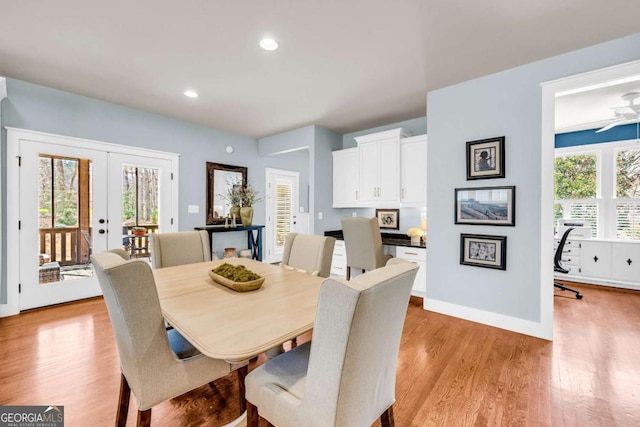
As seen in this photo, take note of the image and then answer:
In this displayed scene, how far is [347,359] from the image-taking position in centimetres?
85

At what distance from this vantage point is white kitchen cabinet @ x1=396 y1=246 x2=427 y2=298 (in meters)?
3.51

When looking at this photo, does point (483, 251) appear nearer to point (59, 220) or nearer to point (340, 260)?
point (340, 260)

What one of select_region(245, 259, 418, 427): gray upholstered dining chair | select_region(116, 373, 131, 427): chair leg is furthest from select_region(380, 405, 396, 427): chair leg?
select_region(116, 373, 131, 427): chair leg

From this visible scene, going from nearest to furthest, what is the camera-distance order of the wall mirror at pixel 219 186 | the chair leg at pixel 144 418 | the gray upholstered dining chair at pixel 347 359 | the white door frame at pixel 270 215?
the gray upholstered dining chair at pixel 347 359 → the chair leg at pixel 144 418 → the wall mirror at pixel 219 186 → the white door frame at pixel 270 215

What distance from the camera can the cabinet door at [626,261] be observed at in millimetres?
3930

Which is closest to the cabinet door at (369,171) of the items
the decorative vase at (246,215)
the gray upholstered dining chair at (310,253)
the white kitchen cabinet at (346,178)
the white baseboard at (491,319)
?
the white kitchen cabinet at (346,178)

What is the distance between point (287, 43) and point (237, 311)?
6.88 feet

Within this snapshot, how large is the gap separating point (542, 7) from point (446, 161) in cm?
151

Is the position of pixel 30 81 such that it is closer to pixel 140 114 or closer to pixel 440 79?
pixel 140 114

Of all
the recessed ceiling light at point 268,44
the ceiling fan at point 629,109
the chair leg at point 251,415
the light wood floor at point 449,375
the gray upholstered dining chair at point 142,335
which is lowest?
the light wood floor at point 449,375

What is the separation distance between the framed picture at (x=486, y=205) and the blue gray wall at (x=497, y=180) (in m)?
0.06

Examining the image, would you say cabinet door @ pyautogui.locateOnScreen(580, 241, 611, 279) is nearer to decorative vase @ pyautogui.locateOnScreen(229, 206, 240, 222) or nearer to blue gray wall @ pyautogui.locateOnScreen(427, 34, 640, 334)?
blue gray wall @ pyautogui.locateOnScreen(427, 34, 640, 334)

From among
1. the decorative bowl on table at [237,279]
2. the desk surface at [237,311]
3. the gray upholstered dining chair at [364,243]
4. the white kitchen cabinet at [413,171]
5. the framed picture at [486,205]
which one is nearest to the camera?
the desk surface at [237,311]

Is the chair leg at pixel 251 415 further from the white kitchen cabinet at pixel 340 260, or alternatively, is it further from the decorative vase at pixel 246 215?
the decorative vase at pixel 246 215
